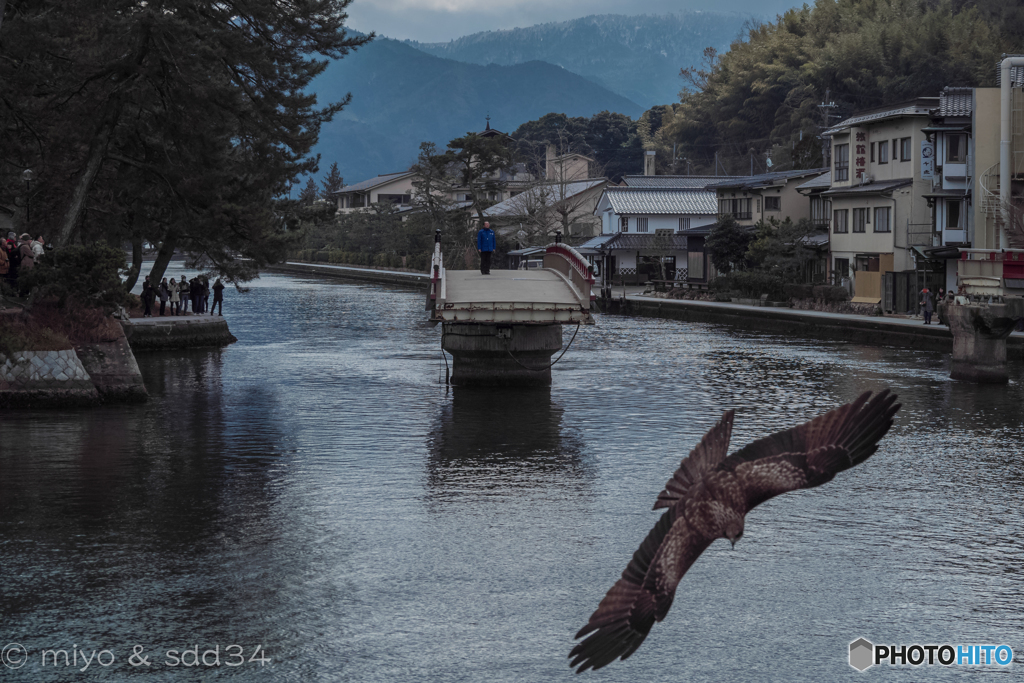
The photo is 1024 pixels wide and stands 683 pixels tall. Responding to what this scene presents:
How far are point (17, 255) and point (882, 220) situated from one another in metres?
42.2

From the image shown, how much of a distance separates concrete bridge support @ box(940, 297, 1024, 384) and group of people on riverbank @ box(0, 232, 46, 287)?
2659cm

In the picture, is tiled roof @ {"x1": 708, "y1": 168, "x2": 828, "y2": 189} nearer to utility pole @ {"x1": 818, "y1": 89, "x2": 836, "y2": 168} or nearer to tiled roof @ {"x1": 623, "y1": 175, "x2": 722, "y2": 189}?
utility pole @ {"x1": 818, "y1": 89, "x2": 836, "y2": 168}

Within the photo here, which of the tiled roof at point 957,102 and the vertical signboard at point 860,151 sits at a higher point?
the tiled roof at point 957,102

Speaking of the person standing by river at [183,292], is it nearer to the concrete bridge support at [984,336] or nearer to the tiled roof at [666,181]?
the concrete bridge support at [984,336]

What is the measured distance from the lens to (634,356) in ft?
142

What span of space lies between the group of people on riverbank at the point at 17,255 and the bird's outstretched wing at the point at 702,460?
25.0m

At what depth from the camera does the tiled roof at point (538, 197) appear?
90812 millimetres

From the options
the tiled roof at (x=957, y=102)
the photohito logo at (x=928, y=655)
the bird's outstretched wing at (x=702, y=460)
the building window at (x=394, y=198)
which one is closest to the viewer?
the bird's outstretched wing at (x=702, y=460)

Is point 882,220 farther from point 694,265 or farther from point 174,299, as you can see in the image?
point 174,299

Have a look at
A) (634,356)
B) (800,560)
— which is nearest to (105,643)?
(800,560)

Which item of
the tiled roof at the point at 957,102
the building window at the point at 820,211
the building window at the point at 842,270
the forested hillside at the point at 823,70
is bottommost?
the building window at the point at 842,270

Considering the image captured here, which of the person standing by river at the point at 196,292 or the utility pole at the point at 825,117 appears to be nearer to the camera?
the person standing by river at the point at 196,292

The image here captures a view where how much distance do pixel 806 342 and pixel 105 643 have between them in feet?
127

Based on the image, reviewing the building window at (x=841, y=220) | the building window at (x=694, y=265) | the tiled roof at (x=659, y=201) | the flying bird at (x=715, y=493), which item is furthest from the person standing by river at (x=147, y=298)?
the tiled roof at (x=659, y=201)
